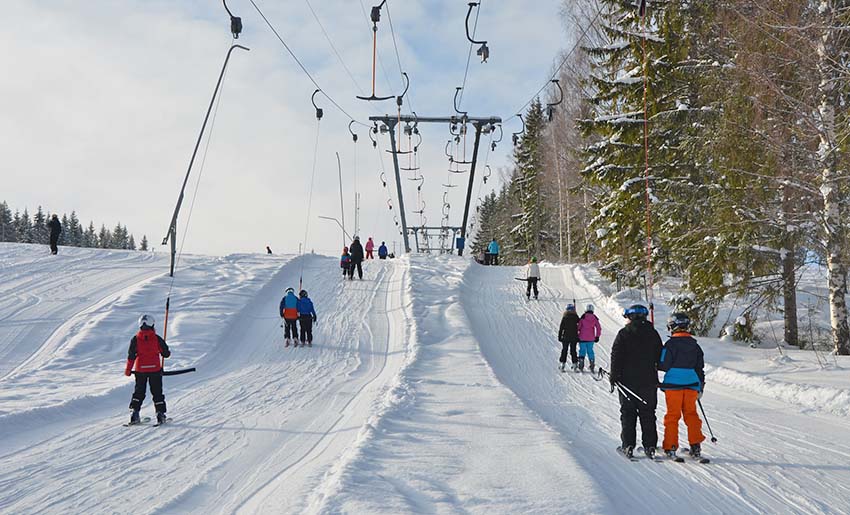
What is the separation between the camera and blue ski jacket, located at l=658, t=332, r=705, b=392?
760cm

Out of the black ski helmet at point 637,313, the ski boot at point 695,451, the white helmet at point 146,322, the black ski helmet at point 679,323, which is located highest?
the black ski helmet at point 637,313

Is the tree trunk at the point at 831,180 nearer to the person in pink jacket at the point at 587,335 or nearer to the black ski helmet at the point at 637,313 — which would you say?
the person in pink jacket at the point at 587,335

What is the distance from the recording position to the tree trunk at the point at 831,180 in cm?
1350

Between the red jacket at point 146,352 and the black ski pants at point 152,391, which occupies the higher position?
the red jacket at point 146,352

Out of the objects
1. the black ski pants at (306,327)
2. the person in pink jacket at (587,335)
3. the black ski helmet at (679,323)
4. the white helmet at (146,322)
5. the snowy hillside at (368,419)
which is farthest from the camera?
the black ski pants at (306,327)

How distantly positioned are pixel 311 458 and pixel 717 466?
4.77 m

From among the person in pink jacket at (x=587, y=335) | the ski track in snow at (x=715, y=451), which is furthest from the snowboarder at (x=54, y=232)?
the person in pink jacket at (x=587, y=335)

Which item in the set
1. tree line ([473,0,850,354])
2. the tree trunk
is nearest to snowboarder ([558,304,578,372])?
tree line ([473,0,850,354])

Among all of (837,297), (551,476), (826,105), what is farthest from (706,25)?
(551,476)

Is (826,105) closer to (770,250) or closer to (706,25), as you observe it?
(770,250)

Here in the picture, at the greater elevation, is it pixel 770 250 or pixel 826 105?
pixel 826 105

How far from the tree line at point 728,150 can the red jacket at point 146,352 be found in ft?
30.9

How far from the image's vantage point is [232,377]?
45.4ft

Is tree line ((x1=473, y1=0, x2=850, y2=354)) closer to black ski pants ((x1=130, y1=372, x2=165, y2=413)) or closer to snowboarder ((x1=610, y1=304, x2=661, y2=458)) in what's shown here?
snowboarder ((x1=610, y1=304, x2=661, y2=458))
